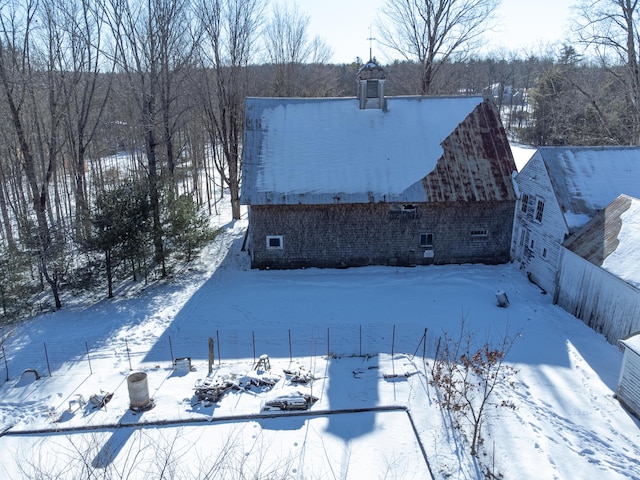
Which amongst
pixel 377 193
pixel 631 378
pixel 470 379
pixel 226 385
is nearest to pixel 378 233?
pixel 377 193

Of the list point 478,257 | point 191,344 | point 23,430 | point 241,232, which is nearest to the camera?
point 23,430

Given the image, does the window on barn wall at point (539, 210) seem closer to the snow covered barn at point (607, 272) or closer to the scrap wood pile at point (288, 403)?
the snow covered barn at point (607, 272)

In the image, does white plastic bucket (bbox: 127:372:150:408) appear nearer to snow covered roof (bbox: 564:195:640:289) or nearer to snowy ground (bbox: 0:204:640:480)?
snowy ground (bbox: 0:204:640:480)

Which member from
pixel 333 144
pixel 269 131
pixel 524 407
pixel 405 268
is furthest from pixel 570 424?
pixel 269 131

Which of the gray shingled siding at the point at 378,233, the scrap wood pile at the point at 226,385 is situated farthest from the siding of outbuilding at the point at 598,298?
the scrap wood pile at the point at 226,385

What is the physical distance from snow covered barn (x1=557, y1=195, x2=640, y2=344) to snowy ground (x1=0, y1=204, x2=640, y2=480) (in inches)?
24.4

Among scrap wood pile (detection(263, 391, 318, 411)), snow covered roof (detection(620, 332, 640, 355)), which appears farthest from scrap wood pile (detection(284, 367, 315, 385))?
snow covered roof (detection(620, 332, 640, 355))

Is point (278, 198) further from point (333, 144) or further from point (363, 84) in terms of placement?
point (363, 84)

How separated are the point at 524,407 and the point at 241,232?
17901 millimetres

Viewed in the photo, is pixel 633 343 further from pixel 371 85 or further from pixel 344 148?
pixel 371 85

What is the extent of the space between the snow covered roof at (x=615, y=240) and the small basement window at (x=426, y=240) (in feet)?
17.1

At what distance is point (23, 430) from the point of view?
10.0m

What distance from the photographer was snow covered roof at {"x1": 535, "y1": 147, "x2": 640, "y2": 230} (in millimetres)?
16312

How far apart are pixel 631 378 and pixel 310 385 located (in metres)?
7.45
